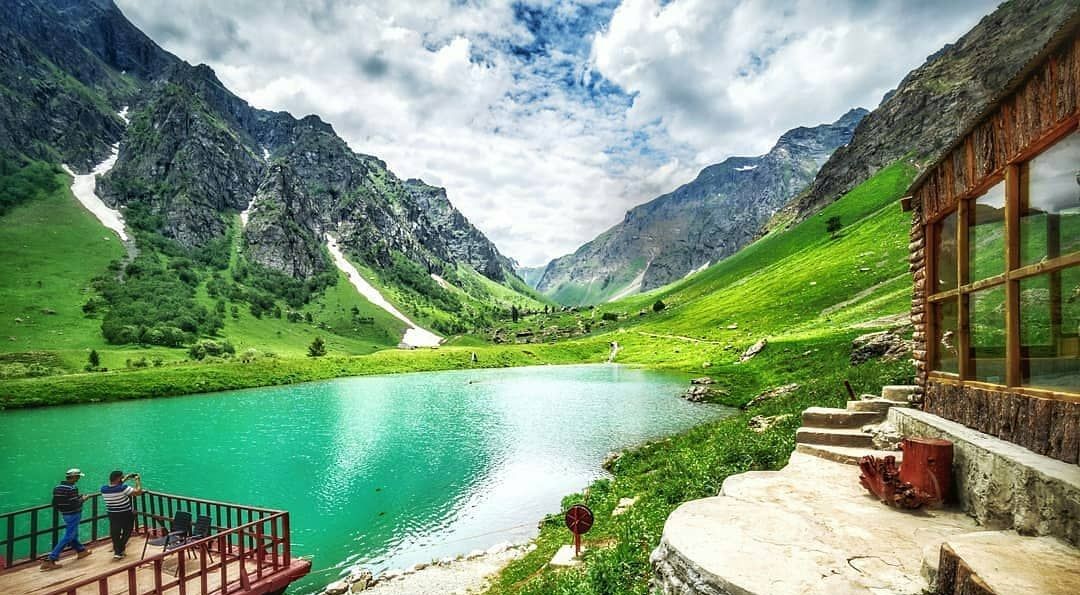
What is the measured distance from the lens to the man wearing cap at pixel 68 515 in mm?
17953

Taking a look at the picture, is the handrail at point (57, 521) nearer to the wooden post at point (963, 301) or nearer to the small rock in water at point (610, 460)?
the small rock in water at point (610, 460)

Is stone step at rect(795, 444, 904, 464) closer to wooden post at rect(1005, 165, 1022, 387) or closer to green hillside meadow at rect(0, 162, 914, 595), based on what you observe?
green hillside meadow at rect(0, 162, 914, 595)

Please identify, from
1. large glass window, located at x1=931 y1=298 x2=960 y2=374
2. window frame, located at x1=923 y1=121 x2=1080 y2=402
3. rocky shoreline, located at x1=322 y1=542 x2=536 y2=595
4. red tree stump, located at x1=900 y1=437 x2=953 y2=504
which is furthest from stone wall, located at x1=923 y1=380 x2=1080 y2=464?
rocky shoreline, located at x1=322 y1=542 x2=536 y2=595

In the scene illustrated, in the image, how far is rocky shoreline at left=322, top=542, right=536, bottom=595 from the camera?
63.2 ft

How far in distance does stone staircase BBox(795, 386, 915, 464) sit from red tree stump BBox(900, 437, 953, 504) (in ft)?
10.2

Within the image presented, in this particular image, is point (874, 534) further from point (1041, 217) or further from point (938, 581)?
point (1041, 217)

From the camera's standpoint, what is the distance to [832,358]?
4912cm

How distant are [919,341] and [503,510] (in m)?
23.2

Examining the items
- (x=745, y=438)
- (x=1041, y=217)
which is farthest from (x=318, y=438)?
(x=1041, y=217)

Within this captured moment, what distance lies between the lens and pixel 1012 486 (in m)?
7.88

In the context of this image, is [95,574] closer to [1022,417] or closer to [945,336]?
[1022,417]

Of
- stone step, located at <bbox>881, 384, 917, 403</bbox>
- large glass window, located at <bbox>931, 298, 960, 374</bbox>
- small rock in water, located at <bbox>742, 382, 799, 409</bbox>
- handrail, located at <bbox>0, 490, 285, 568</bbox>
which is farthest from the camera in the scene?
small rock in water, located at <bbox>742, 382, 799, 409</bbox>

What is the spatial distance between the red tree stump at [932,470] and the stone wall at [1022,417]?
→ 3.46 feet

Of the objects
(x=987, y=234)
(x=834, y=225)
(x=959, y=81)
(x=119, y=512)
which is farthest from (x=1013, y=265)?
(x=959, y=81)
